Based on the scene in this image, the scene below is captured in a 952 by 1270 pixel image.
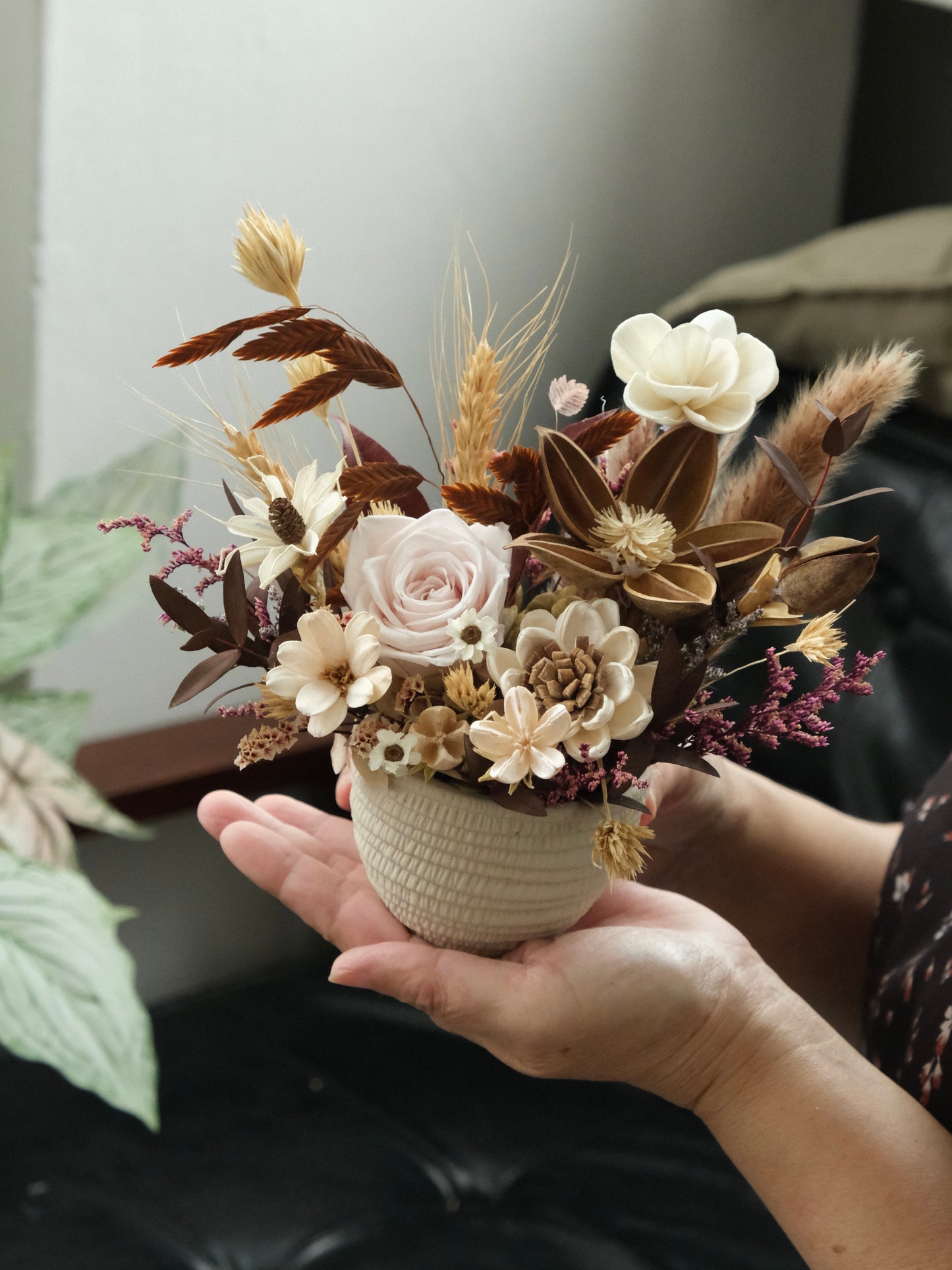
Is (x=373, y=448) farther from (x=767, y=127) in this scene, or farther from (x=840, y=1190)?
(x=767, y=127)

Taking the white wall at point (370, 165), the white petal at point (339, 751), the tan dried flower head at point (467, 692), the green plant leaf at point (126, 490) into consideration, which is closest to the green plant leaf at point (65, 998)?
Result: the white wall at point (370, 165)

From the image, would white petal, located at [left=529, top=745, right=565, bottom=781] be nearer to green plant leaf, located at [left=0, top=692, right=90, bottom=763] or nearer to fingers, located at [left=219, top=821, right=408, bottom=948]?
fingers, located at [left=219, top=821, right=408, bottom=948]

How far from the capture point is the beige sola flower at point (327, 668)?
1.44ft

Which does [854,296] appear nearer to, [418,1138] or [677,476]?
[677,476]

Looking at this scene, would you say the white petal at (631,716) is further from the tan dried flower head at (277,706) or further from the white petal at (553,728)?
the tan dried flower head at (277,706)

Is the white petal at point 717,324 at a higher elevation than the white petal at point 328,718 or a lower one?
higher

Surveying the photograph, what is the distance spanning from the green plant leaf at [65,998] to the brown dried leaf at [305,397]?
0.64m

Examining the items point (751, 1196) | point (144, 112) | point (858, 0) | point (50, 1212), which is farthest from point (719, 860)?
point (858, 0)

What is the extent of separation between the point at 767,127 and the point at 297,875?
103 cm

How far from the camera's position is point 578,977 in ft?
1.67

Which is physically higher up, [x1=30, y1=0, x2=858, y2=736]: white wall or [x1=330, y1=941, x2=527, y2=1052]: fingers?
[x1=30, y1=0, x2=858, y2=736]: white wall

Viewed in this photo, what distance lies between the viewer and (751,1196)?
2.69ft

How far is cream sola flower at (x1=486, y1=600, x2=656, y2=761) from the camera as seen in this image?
16.9 inches

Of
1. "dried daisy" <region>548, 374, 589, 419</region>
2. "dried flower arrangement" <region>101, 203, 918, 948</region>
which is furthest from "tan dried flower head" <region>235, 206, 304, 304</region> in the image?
"dried daisy" <region>548, 374, 589, 419</region>
